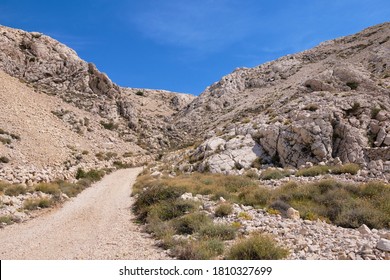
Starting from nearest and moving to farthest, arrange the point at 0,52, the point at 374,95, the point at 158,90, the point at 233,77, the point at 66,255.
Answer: the point at 66,255, the point at 374,95, the point at 0,52, the point at 233,77, the point at 158,90

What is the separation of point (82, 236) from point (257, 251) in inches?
284

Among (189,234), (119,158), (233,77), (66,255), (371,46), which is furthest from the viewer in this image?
(233,77)

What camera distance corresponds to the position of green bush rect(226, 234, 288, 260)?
26.4 feet

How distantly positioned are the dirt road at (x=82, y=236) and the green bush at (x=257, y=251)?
249 centimetres

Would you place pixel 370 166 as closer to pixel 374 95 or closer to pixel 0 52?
pixel 374 95

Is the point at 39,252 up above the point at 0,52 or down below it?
below

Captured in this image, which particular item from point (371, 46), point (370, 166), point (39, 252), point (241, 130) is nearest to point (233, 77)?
point (371, 46)

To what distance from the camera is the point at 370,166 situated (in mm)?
20062

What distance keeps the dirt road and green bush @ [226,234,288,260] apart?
2492 millimetres

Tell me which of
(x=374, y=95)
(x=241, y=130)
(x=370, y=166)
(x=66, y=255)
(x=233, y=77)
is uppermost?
(x=233, y=77)

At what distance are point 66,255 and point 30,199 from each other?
9463 millimetres

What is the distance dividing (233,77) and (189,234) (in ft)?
211

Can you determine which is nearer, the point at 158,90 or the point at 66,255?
the point at 66,255

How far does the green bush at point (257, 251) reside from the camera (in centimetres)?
805
